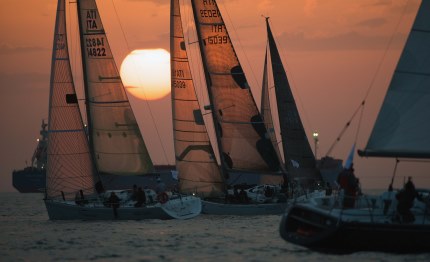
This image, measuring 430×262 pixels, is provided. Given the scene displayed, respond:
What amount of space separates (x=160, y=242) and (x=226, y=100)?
16520mm

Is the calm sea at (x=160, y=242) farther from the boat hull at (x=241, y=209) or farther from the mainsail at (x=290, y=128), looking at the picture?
the mainsail at (x=290, y=128)

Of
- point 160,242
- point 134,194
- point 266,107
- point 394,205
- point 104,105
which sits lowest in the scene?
point 160,242

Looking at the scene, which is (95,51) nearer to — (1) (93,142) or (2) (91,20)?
(2) (91,20)

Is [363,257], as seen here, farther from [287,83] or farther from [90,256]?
[287,83]

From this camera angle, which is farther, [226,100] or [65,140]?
[226,100]

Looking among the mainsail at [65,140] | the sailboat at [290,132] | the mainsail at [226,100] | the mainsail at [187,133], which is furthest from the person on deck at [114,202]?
the sailboat at [290,132]

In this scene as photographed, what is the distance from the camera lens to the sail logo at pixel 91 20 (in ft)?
165

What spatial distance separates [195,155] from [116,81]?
17.5 feet

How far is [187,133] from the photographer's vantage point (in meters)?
51.6

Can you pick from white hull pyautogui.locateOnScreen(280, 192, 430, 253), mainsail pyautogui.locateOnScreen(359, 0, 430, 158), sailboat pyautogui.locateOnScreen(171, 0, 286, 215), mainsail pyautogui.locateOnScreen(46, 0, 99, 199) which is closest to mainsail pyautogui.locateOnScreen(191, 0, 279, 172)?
sailboat pyautogui.locateOnScreen(171, 0, 286, 215)

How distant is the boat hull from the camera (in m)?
51.4

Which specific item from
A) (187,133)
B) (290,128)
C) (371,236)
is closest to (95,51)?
(187,133)

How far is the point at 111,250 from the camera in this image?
33969 millimetres

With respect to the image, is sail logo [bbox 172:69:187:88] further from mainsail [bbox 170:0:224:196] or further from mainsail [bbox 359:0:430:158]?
mainsail [bbox 359:0:430:158]
